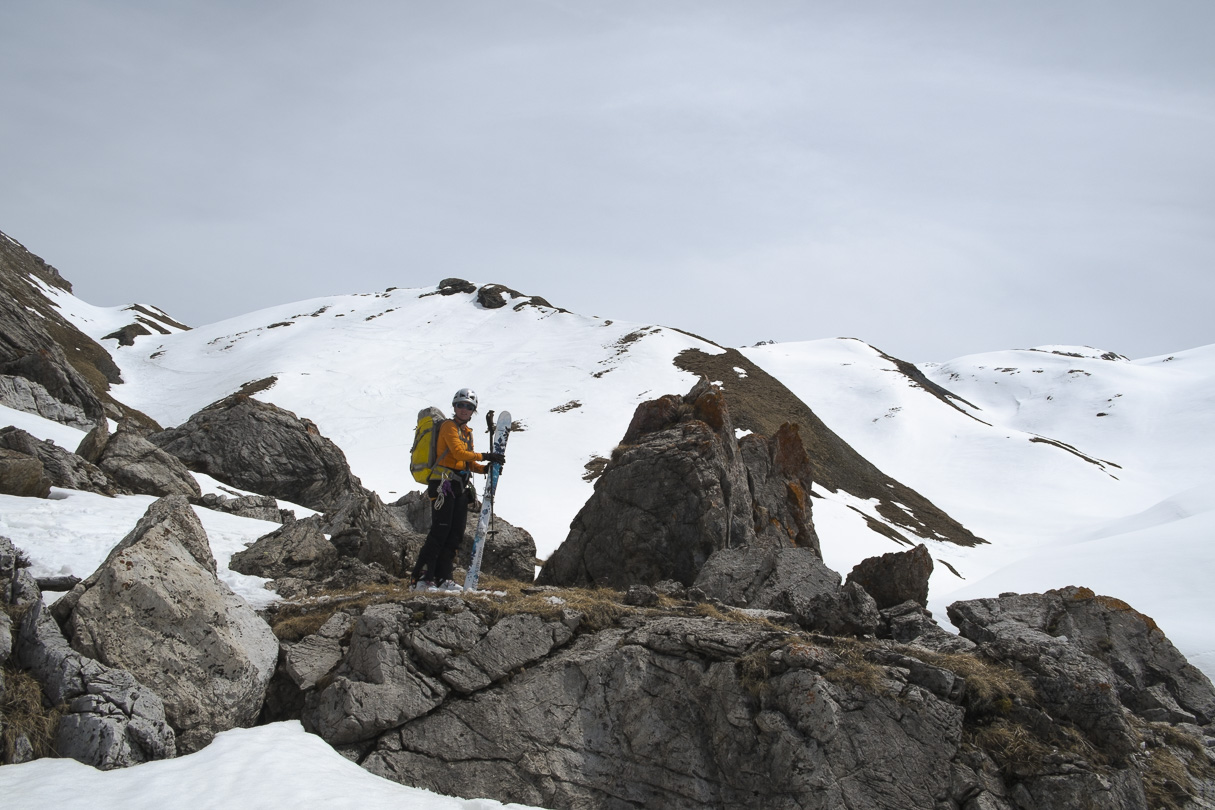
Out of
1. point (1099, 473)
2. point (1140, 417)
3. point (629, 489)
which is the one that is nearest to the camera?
point (629, 489)

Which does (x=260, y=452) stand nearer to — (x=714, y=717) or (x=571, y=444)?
(x=714, y=717)

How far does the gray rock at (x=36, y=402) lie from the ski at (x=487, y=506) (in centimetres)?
1992

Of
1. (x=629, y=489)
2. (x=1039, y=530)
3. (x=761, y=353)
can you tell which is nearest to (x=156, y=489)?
(x=629, y=489)

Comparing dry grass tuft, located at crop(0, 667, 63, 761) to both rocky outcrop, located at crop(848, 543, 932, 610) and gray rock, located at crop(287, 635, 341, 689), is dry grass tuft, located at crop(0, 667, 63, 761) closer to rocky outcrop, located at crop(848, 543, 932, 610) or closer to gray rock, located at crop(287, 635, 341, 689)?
gray rock, located at crop(287, 635, 341, 689)

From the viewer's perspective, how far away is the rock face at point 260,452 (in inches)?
964

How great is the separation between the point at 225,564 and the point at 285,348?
2493 inches

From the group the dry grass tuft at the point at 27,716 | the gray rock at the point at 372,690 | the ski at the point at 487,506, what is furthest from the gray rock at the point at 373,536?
the dry grass tuft at the point at 27,716

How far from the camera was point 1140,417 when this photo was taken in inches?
3979

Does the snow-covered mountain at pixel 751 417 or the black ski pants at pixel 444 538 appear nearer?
the black ski pants at pixel 444 538

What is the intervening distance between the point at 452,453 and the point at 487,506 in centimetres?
115

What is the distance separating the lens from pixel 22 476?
1323 cm

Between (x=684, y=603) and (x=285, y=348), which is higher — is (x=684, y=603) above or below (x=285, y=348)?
below

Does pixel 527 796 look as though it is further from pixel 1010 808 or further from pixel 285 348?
pixel 285 348

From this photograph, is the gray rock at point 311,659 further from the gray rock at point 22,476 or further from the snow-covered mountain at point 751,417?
the snow-covered mountain at point 751,417
